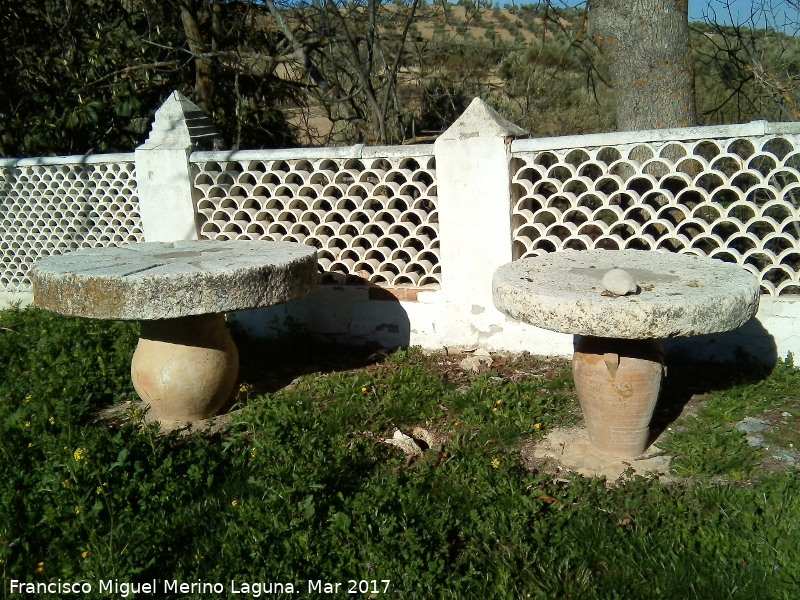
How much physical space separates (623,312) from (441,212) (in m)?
2.33

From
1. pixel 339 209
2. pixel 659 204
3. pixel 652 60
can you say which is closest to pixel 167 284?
pixel 339 209

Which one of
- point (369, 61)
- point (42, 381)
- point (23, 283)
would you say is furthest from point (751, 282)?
point (23, 283)

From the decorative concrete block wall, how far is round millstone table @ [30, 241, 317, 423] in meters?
0.91

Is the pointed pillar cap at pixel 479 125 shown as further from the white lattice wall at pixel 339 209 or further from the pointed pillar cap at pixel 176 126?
the pointed pillar cap at pixel 176 126

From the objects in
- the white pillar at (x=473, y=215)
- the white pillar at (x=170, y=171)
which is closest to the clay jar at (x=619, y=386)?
the white pillar at (x=473, y=215)

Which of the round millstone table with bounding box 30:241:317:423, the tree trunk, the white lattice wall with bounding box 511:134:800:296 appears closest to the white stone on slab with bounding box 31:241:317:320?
the round millstone table with bounding box 30:241:317:423

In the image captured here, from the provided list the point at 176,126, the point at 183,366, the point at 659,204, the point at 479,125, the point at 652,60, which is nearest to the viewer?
the point at 183,366

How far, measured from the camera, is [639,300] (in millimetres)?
3154

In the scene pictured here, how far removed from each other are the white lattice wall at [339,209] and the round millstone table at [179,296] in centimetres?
82

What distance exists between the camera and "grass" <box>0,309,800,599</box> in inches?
114

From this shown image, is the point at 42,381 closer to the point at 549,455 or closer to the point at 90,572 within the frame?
the point at 90,572

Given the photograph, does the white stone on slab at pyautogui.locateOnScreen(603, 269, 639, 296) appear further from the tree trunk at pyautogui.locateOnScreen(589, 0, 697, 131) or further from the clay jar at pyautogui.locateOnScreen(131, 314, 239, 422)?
the tree trunk at pyautogui.locateOnScreen(589, 0, 697, 131)

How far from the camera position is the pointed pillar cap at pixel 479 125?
4.99 metres

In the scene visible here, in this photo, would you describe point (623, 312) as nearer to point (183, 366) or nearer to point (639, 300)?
point (639, 300)
